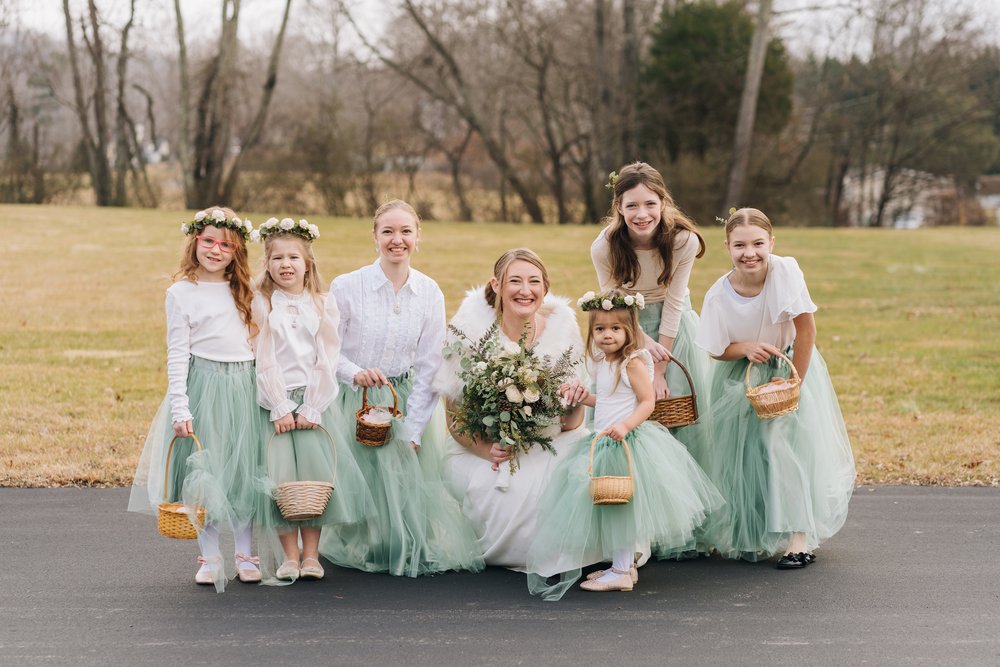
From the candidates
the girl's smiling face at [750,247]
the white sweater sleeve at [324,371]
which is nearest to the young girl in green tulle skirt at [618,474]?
the girl's smiling face at [750,247]

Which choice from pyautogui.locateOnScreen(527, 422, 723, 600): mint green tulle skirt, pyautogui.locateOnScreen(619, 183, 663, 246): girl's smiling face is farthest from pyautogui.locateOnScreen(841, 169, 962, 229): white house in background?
pyautogui.locateOnScreen(527, 422, 723, 600): mint green tulle skirt

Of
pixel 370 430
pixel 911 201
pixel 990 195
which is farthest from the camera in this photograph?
pixel 990 195

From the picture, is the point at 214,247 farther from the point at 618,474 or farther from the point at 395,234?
the point at 618,474

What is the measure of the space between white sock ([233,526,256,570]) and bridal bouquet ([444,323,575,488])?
44.0 inches

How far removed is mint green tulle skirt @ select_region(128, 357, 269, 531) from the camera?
16.5 ft

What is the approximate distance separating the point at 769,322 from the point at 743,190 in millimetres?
25920

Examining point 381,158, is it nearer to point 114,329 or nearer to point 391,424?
point 114,329

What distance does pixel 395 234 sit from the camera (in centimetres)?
548

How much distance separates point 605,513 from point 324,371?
143 cm

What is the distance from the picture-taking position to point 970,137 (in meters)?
37.8

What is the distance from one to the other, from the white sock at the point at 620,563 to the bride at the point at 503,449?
0.43m

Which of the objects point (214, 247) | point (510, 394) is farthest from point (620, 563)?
point (214, 247)

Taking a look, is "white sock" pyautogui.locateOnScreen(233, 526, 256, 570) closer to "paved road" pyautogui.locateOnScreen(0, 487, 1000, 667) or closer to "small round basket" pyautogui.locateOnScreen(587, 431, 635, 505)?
"paved road" pyautogui.locateOnScreen(0, 487, 1000, 667)

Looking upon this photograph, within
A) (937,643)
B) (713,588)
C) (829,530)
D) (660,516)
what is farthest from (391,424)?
(937,643)
